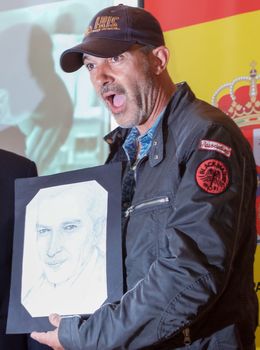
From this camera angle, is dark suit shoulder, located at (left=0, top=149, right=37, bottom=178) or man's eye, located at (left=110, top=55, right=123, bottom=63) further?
dark suit shoulder, located at (left=0, top=149, right=37, bottom=178)

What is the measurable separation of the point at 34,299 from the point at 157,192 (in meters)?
0.37

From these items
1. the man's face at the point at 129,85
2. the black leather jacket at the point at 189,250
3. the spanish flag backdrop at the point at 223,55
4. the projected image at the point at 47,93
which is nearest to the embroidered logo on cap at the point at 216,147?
the black leather jacket at the point at 189,250

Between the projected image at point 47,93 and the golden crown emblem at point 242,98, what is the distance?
1.56 feet

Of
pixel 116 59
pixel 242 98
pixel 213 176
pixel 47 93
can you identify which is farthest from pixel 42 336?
pixel 47 93

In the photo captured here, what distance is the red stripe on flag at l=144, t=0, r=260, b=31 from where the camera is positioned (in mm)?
1780

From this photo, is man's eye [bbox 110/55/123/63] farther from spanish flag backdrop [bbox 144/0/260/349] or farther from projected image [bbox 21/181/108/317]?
spanish flag backdrop [bbox 144/0/260/349]

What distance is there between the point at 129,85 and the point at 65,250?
1.26ft

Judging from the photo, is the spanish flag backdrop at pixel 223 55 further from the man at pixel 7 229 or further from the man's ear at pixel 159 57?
the man at pixel 7 229

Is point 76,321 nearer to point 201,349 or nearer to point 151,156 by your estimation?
point 201,349

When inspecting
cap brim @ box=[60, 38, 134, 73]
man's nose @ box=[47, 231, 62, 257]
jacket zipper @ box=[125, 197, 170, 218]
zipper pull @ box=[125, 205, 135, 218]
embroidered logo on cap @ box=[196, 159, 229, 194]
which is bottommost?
man's nose @ box=[47, 231, 62, 257]

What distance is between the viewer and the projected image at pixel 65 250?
125 centimetres

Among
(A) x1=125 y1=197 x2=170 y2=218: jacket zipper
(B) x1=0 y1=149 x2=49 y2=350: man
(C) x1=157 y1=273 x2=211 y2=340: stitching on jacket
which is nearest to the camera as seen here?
(C) x1=157 y1=273 x2=211 y2=340: stitching on jacket

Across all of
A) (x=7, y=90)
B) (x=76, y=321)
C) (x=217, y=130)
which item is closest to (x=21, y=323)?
(x=76, y=321)

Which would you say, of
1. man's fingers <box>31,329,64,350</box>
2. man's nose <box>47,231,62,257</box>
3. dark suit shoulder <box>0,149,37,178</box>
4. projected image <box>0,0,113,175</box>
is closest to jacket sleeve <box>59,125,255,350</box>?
man's fingers <box>31,329,64,350</box>
